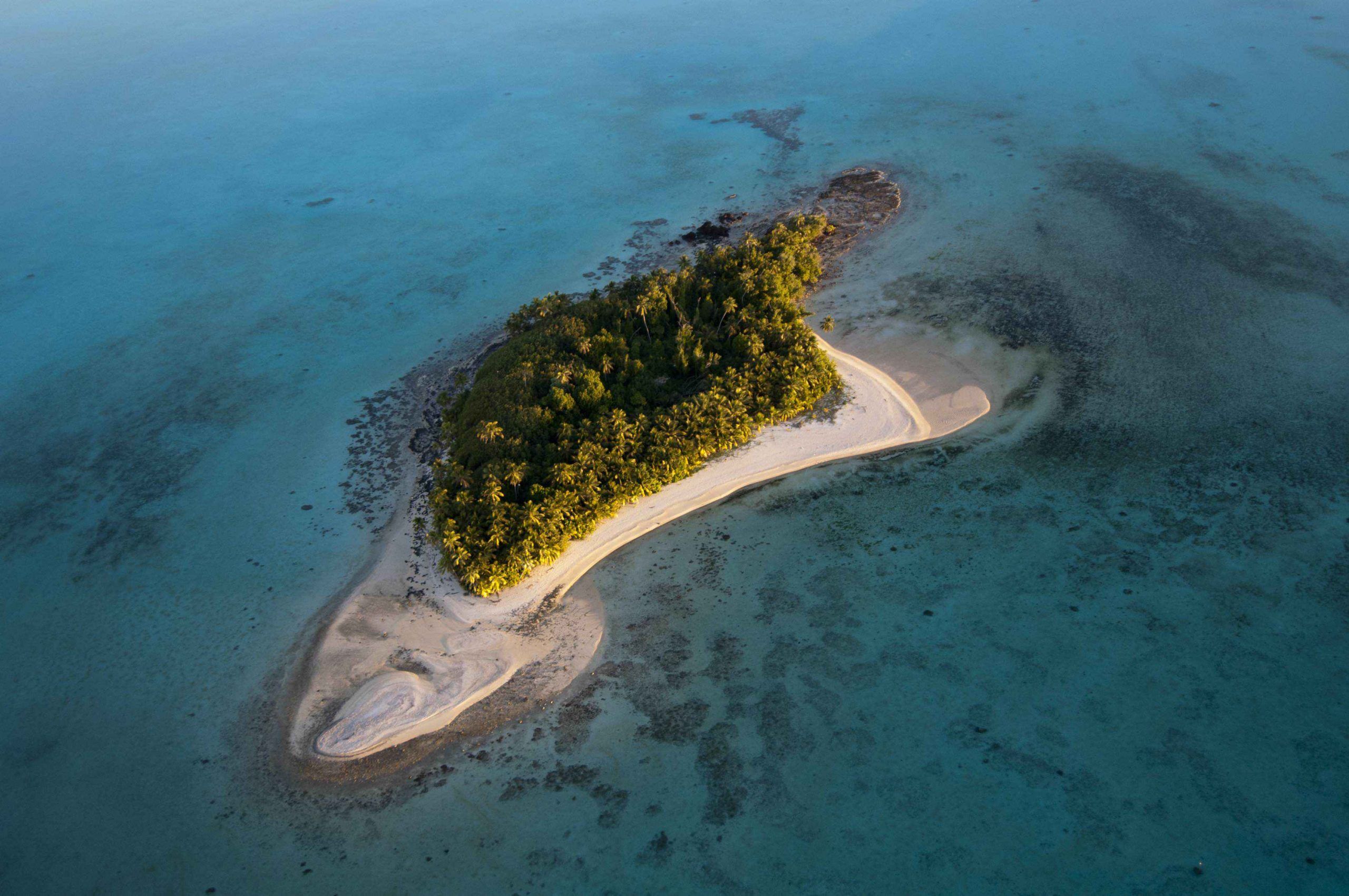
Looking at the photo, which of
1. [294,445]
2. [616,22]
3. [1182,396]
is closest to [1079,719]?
[1182,396]

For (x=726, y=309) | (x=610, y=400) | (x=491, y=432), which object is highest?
(x=726, y=309)

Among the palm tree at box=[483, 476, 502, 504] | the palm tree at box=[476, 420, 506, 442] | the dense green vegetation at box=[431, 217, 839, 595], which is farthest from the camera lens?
the palm tree at box=[476, 420, 506, 442]

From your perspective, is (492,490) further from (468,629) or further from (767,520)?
(767,520)

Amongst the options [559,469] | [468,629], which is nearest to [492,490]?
[559,469]

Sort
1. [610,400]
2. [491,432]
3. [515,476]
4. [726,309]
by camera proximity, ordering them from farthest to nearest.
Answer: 1. [726,309]
2. [610,400]
3. [491,432]
4. [515,476]

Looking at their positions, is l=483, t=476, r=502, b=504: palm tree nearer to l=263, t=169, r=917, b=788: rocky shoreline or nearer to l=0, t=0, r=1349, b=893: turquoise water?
l=263, t=169, r=917, b=788: rocky shoreline

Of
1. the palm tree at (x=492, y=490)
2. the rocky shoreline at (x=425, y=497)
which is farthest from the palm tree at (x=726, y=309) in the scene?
the palm tree at (x=492, y=490)

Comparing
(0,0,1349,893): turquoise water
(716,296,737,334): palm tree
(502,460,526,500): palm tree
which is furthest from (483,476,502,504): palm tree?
(716,296,737,334): palm tree
